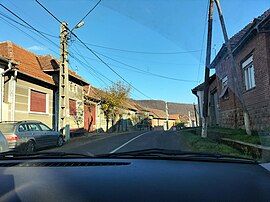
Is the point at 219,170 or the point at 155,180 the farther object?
the point at 219,170

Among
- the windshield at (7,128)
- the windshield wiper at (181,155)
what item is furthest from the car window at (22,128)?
the windshield wiper at (181,155)

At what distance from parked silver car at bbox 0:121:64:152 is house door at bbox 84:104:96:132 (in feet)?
53.8

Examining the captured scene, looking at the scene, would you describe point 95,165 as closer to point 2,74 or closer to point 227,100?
point 2,74

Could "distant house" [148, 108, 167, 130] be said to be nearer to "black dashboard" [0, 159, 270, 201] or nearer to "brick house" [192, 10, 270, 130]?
"brick house" [192, 10, 270, 130]

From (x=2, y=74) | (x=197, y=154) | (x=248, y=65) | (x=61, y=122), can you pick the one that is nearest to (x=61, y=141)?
(x=61, y=122)

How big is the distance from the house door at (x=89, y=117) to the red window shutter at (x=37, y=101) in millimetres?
9372

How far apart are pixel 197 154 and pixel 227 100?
63.5ft

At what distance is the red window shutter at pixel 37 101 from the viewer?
2245cm

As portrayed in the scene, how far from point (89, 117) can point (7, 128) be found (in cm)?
2053

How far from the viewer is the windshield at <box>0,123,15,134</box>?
553 inches

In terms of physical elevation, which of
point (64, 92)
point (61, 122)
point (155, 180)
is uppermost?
point (64, 92)

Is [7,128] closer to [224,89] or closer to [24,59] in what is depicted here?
[24,59]

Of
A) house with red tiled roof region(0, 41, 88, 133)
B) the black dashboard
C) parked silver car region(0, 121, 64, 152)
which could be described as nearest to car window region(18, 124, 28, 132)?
parked silver car region(0, 121, 64, 152)

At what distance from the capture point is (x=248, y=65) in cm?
1672
